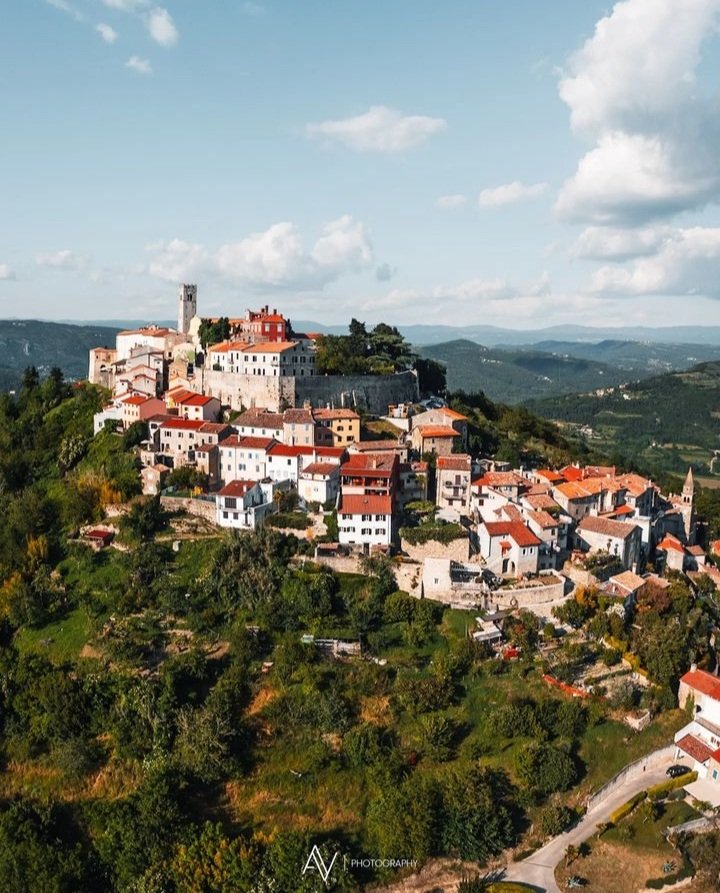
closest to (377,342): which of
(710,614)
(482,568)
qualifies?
(482,568)

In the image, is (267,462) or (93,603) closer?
(93,603)

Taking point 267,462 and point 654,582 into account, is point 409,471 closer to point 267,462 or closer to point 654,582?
point 267,462

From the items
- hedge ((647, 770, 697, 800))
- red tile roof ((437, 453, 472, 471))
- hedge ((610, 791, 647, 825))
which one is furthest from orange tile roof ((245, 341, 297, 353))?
hedge ((647, 770, 697, 800))

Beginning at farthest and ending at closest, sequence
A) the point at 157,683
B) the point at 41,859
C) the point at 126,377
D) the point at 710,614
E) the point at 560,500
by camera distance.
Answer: the point at 126,377
the point at 560,500
the point at 710,614
the point at 157,683
the point at 41,859

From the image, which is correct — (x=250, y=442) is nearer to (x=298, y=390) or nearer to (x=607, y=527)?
(x=298, y=390)

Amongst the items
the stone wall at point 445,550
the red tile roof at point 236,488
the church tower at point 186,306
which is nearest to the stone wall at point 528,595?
the stone wall at point 445,550

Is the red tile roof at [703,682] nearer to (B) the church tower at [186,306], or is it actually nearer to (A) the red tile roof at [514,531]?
(A) the red tile roof at [514,531]

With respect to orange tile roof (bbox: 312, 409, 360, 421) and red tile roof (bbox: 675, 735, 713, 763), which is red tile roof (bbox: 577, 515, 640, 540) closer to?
red tile roof (bbox: 675, 735, 713, 763)
